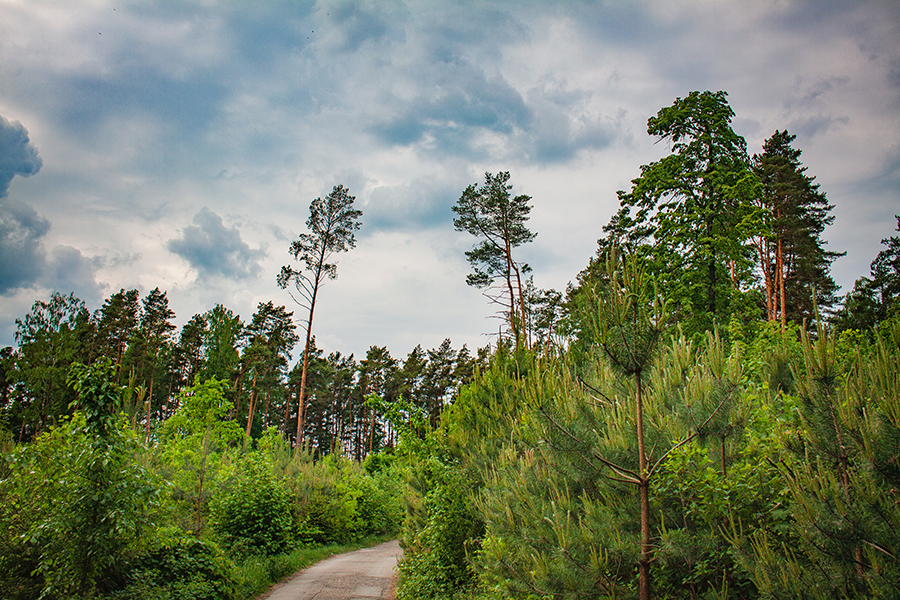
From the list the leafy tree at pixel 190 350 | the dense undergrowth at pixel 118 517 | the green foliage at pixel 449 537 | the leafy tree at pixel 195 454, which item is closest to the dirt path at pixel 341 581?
the dense undergrowth at pixel 118 517

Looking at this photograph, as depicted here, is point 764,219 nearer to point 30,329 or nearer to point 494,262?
point 494,262

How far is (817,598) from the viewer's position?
216 cm

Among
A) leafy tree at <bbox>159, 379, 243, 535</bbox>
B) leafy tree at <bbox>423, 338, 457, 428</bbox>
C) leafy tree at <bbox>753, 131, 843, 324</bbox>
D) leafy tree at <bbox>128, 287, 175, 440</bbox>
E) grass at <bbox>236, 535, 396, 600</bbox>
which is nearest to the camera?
grass at <bbox>236, 535, 396, 600</bbox>

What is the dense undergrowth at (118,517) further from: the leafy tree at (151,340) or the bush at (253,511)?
the leafy tree at (151,340)

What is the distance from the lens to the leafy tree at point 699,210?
551 inches

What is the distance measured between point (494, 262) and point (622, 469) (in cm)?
1778

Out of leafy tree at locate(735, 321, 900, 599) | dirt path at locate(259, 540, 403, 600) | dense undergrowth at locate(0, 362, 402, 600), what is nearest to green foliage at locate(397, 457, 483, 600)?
dirt path at locate(259, 540, 403, 600)

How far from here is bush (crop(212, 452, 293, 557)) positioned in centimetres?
1251

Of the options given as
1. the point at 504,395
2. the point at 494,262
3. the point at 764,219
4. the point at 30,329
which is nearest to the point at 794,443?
the point at 504,395

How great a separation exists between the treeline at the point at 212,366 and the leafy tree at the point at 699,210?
13.2 meters

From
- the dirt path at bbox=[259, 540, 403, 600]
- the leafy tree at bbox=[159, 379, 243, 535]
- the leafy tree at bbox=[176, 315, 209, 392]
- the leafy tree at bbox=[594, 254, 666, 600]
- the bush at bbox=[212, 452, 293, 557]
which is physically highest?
the leafy tree at bbox=[176, 315, 209, 392]

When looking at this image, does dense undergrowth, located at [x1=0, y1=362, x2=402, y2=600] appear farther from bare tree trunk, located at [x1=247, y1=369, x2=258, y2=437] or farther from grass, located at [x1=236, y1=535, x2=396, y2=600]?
bare tree trunk, located at [x1=247, y1=369, x2=258, y2=437]

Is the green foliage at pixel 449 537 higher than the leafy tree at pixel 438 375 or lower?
lower

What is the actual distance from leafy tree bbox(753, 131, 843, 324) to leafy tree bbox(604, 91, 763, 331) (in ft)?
20.5
